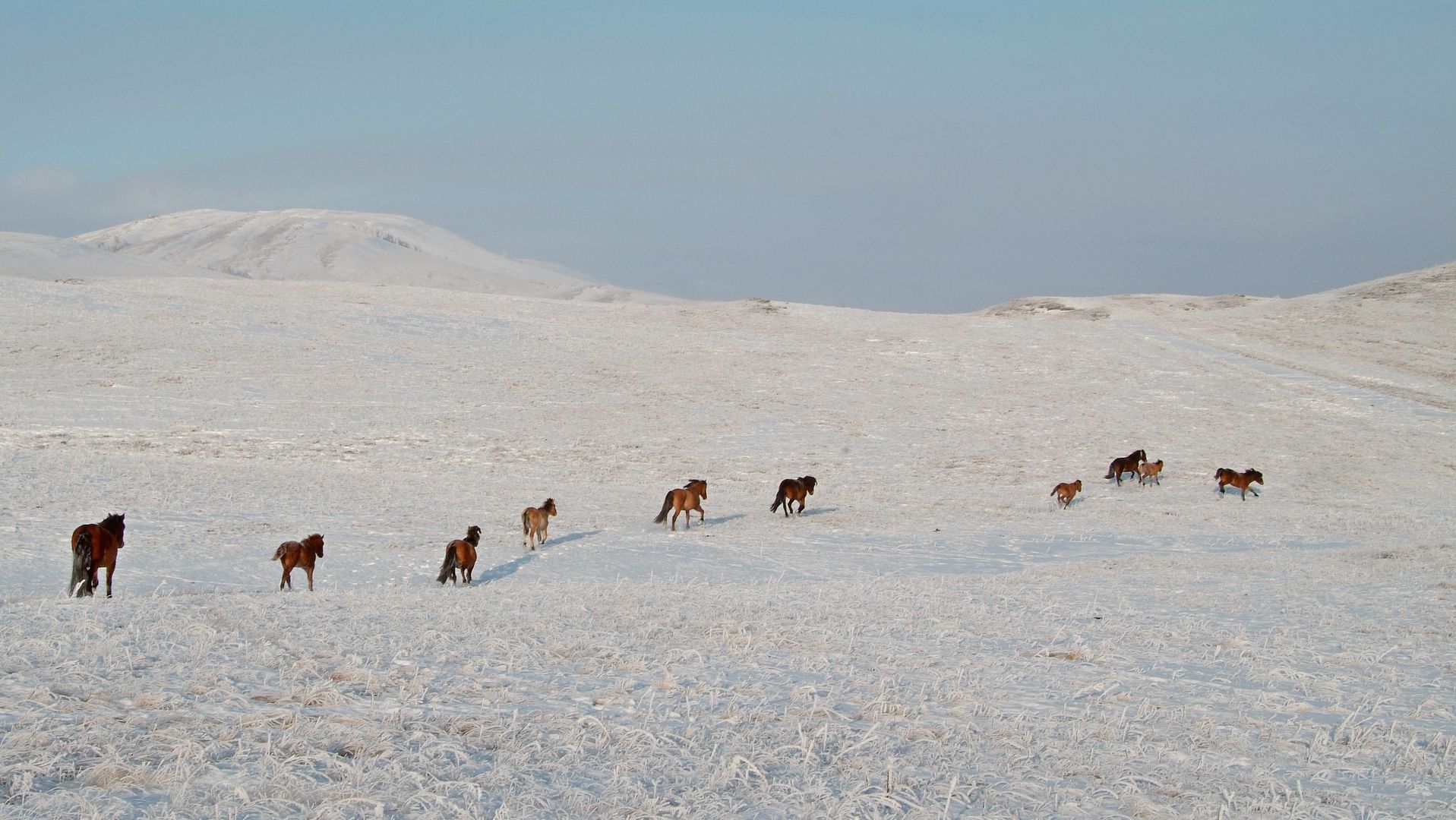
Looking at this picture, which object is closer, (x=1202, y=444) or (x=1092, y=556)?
(x=1092, y=556)

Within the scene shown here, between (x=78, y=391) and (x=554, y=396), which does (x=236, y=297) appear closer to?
(x=78, y=391)

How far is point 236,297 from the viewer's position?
50.9 meters

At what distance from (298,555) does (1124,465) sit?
70.4ft

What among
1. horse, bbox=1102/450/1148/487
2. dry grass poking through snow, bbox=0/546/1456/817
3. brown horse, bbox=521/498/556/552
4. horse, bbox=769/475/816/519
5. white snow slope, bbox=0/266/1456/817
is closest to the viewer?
dry grass poking through snow, bbox=0/546/1456/817

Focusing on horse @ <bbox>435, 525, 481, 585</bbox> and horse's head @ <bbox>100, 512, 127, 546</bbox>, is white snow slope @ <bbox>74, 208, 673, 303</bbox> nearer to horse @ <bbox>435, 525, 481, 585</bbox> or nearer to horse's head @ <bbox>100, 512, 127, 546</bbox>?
horse @ <bbox>435, 525, 481, 585</bbox>

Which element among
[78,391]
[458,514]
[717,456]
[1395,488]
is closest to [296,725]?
[458,514]

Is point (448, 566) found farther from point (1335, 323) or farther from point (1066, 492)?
point (1335, 323)

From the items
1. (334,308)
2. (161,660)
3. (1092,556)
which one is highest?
(334,308)

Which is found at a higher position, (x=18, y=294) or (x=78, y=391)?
(x=18, y=294)

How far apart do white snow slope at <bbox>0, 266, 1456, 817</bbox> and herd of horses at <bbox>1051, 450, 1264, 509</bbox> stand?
1.50ft

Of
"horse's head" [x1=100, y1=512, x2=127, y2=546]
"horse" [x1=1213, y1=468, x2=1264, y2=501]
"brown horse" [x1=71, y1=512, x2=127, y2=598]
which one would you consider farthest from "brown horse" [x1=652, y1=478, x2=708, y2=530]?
"horse" [x1=1213, y1=468, x2=1264, y2=501]

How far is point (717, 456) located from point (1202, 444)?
1613 centimetres

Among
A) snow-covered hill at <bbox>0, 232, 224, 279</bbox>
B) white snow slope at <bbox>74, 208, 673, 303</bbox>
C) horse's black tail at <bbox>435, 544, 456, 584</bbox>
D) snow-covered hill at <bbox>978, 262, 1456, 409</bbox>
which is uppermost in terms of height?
white snow slope at <bbox>74, 208, 673, 303</bbox>

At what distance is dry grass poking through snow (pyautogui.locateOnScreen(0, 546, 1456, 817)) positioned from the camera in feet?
16.4
